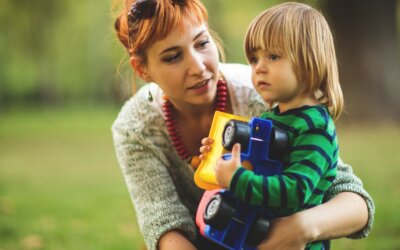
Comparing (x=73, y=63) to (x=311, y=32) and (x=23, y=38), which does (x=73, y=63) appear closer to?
(x=23, y=38)

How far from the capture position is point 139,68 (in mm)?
2895

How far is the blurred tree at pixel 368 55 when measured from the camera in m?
9.84

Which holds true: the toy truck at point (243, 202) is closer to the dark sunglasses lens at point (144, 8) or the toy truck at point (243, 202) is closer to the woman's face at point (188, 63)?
the woman's face at point (188, 63)

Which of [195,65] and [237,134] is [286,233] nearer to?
[237,134]

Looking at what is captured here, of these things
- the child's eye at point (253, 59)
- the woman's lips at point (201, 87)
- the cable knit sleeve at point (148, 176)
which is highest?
the child's eye at point (253, 59)

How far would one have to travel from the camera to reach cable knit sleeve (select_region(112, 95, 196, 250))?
2.68m

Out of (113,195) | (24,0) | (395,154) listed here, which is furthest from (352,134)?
(24,0)

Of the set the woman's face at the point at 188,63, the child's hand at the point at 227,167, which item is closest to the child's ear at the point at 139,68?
the woman's face at the point at 188,63

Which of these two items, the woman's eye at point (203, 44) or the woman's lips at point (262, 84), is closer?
the woman's lips at point (262, 84)

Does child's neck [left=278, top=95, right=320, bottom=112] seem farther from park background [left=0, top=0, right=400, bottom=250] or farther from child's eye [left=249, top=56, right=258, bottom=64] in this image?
park background [left=0, top=0, right=400, bottom=250]

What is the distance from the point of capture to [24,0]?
1667 cm

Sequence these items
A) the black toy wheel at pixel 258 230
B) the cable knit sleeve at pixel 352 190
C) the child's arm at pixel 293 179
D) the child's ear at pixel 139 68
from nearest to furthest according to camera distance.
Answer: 1. the child's arm at pixel 293 179
2. the black toy wheel at pixel 258 230
3. the cable knit sleeve at pixel 352 190
4. the child's ear at pixel 139 68

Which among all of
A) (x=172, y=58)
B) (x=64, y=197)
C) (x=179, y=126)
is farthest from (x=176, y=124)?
(x=64, y=197)

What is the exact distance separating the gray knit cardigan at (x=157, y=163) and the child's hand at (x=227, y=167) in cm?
73
